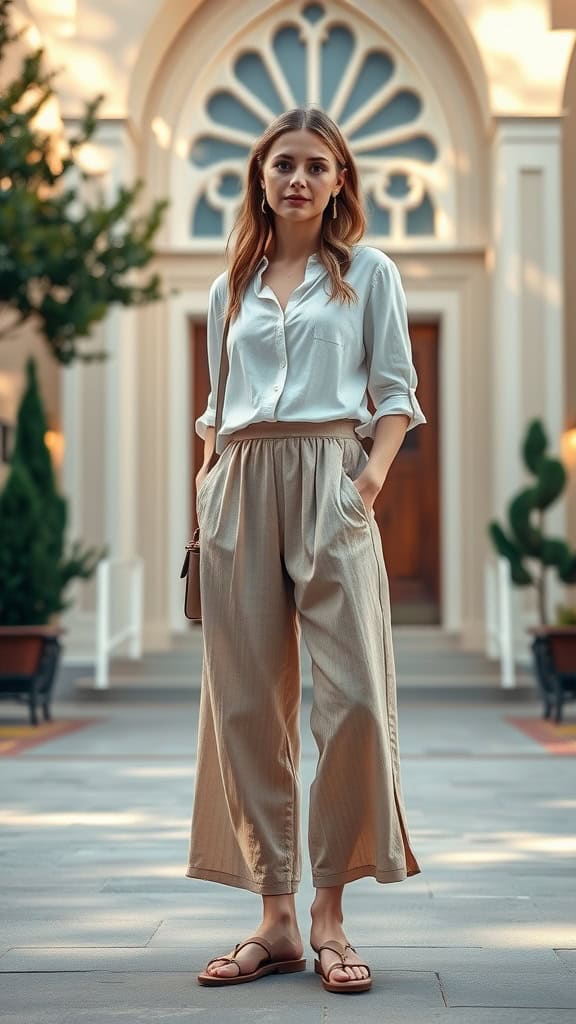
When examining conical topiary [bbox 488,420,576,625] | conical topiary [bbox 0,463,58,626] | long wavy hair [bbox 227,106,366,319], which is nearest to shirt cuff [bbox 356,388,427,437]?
long wavy hair [bbox 227,106,366,319]

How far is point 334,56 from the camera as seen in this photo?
11.9 meters

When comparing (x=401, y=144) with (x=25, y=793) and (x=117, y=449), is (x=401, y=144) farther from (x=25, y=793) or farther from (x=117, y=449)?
(x=25, y=793)

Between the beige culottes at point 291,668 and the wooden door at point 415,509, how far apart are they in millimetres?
9113

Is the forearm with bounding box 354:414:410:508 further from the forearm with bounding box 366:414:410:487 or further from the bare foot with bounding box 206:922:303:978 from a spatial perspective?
the bare foot with bounding box 206:922:303:978

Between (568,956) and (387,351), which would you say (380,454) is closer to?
(387,351)

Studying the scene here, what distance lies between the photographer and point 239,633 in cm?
258

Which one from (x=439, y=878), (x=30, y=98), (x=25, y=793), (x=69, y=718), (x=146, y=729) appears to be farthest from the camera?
(x=30, y=98)

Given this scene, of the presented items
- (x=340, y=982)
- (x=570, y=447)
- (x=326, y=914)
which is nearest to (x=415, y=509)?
(x=570, y=447)

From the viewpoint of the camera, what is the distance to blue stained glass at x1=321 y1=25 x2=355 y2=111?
11.9 metres

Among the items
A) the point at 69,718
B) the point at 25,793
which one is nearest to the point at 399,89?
the point at 69,718

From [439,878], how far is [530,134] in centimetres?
837

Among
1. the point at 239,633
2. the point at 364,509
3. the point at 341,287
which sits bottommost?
the point at 239,633

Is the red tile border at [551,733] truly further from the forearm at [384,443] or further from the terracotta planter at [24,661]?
the forearm at [384,443]

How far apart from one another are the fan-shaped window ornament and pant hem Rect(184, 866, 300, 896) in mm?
9545
